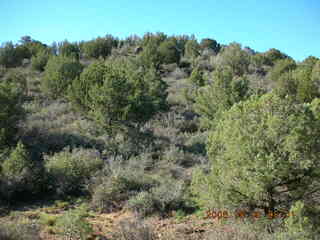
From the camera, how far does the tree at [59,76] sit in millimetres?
20234

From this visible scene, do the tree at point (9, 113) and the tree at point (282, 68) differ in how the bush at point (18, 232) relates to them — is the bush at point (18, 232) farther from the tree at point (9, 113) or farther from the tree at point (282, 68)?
the tree at point (282, 68)

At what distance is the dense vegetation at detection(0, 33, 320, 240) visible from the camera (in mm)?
6266

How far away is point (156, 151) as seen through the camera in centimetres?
1477

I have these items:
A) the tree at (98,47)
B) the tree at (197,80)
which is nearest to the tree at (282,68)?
the tree at (197,80)

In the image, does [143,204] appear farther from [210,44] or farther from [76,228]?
[210,44]

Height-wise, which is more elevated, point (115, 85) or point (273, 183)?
point (115, 85)

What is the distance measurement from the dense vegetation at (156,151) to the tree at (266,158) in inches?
0.9

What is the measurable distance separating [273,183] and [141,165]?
23.0 ft

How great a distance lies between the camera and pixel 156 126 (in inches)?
728

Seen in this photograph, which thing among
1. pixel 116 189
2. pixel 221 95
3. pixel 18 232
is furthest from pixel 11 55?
pixel 18 232

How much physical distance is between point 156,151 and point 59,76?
998 cm

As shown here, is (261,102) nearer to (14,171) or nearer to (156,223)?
(156,223)

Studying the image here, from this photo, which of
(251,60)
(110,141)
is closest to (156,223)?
(110,141)
